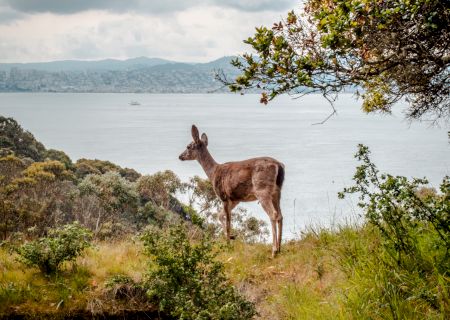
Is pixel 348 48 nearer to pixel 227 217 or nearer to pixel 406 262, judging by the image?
pixel 406 262

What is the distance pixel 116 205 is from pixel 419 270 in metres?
23.6

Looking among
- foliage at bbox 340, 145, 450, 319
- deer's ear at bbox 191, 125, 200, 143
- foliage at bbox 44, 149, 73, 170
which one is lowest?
foliage at bbox 44, 149, 73, 170

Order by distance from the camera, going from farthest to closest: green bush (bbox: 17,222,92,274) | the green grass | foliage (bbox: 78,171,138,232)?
foliage (bbox: 78,171,138,232) → green bush (bbox: 17,222,92,274) → the green grass

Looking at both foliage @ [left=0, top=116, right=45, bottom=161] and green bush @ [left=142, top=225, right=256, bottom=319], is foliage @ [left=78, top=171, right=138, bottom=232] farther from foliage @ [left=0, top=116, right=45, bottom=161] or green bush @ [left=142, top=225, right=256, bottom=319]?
green bush @ [left=142, top=225, right=256, bottom=319]

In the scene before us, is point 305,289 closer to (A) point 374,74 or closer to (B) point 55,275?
(A) point 374,74

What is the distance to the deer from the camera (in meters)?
8.27

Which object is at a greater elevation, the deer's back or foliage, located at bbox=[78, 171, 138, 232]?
the deer's back

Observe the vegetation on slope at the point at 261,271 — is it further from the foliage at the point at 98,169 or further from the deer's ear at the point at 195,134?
the foliage at the point at 98,169

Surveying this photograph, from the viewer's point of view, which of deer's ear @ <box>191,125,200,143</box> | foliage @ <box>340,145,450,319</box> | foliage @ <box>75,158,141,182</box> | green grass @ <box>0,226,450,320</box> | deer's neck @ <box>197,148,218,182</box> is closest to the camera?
foliage @ <box>340,145,450,319</box>

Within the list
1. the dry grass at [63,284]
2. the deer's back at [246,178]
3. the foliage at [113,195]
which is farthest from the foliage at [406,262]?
the foliage at [113,195]

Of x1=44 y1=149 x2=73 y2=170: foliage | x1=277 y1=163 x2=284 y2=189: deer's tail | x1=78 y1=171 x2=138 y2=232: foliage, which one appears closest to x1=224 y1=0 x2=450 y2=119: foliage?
x1=277 y1=163 x2=284 y2=189: deer's tail

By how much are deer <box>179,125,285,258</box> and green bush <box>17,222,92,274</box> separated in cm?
246

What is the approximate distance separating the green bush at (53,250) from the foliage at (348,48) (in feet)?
11.2

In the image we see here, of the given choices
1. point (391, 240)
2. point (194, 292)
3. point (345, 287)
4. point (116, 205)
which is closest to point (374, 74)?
point (391, 240)
